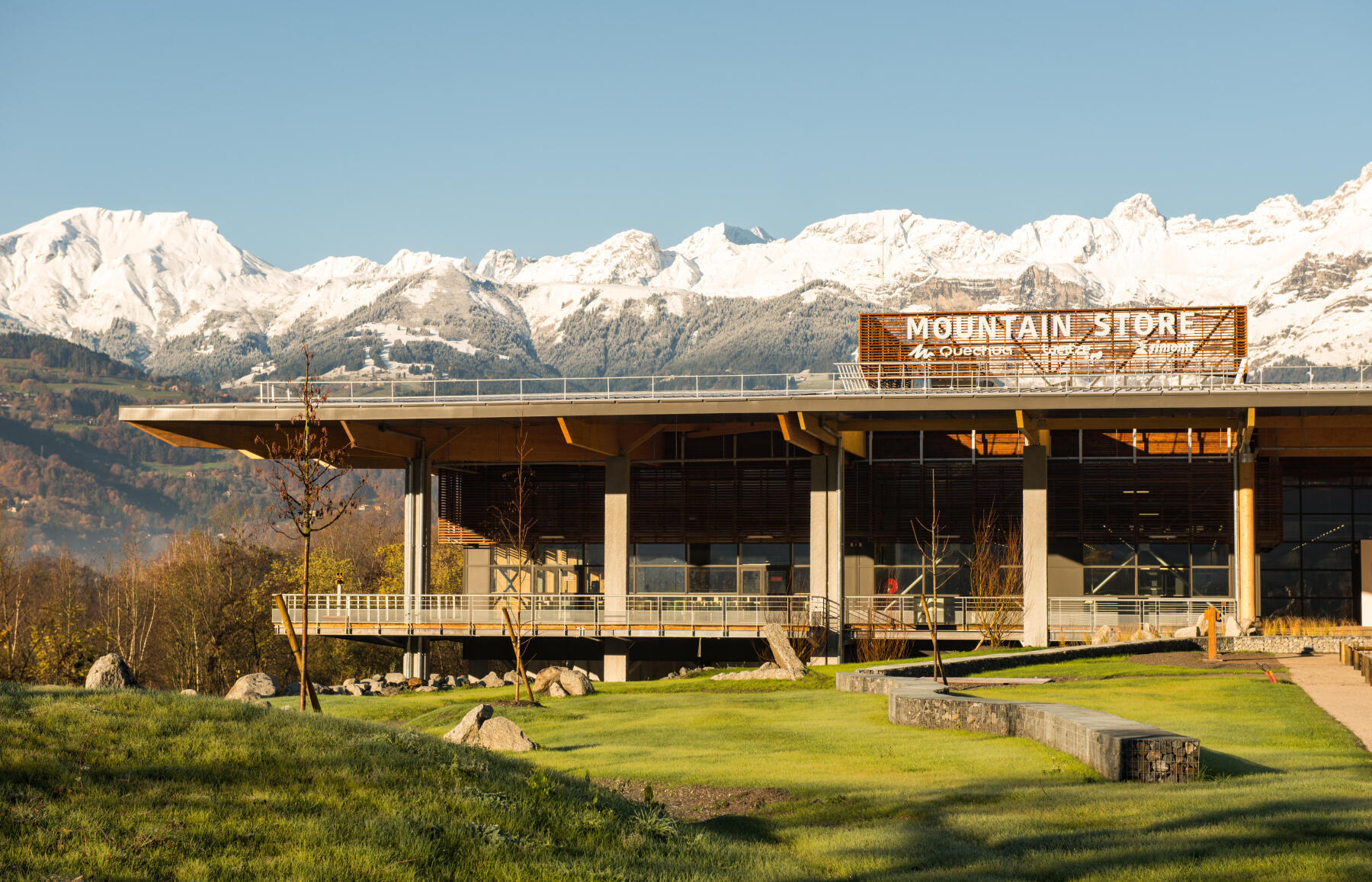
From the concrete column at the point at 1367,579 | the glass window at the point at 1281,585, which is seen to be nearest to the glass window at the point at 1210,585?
the glass window at the point at 1281,585

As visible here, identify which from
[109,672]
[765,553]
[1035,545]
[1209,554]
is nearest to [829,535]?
[765,553]

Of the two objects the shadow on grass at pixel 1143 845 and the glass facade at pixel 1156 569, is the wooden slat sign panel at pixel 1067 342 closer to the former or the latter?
the glass facade at pixel 1156 569

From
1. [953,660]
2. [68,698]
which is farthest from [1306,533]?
[68,698]

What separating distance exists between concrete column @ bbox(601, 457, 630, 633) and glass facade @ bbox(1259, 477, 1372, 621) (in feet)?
72.7

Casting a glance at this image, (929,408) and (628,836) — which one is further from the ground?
(929,408)

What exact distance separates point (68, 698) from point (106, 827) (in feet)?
11.6

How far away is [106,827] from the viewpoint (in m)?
8.91

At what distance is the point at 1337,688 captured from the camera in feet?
77.7

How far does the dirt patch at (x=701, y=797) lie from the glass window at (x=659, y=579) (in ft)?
104

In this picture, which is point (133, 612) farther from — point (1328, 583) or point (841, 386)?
point (1328, 583)

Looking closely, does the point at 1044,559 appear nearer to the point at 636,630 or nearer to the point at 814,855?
the point at 636,630

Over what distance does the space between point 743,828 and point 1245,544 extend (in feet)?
106

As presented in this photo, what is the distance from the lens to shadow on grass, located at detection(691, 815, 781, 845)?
37.4 feet

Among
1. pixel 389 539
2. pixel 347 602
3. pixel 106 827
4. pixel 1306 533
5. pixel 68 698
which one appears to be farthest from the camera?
pixel 389 539
